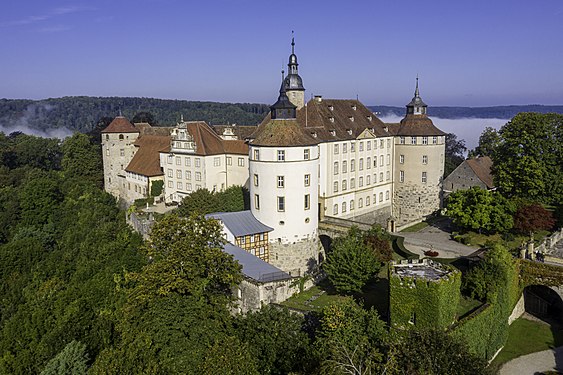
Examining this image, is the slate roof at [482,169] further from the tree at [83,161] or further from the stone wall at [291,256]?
the tree at [83,161]

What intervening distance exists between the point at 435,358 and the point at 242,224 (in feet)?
70.8

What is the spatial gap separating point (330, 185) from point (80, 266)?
23349mm

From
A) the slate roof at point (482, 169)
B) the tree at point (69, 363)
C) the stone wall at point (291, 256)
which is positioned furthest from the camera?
the slate roof at point (482, 169)

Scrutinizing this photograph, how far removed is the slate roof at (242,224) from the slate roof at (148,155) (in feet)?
72.9

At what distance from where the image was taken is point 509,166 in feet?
146

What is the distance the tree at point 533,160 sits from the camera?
139 feet

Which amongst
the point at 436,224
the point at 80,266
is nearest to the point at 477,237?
the point at 436,224

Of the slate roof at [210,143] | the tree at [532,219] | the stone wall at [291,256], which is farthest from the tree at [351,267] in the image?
the slate roof at [210,143]

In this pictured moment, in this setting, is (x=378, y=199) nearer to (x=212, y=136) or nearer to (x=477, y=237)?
(x=477, y=237)

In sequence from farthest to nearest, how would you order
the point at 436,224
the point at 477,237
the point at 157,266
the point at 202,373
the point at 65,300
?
the point at 436,224 < the point at 477,237 < the point at 65,300 < the point at 157,266 < the point at 202,373

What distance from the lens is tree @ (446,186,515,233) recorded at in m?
39.5

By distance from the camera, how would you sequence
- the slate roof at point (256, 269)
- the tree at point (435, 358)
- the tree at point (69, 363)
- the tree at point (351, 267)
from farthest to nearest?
1. the slate roof at point (256, 269)
2. the tree at point (351, 267)
3. the tree at point (69, 363)
4. the tree at point (435, 358)

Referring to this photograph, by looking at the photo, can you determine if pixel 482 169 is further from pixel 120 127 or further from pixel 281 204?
pixel 120 127

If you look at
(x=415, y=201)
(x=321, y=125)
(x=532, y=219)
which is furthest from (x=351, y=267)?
(x=415, y=201)
